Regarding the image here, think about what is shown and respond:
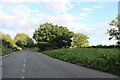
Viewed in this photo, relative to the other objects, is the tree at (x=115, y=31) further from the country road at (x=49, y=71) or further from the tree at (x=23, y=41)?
the tree at (x=23, y=41)

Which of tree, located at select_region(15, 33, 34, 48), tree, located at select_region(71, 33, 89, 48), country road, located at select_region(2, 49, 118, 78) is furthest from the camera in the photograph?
tree, located at select_region(15, 33, 34, 48)

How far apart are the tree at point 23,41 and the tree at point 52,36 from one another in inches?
1594

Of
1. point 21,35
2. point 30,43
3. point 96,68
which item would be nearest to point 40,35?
point 30,43

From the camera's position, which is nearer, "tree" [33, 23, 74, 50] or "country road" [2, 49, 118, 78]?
"country road" [2, 49, 118, 78]

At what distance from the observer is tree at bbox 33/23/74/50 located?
73375 millimetres

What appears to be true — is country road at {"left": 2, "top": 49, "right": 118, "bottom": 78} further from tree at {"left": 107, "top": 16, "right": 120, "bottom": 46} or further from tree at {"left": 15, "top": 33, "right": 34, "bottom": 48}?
tree at {"left": 15, "top": 33, "right": 34, "bottom": 48}

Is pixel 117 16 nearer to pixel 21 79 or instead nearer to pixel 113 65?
pixel 113 65

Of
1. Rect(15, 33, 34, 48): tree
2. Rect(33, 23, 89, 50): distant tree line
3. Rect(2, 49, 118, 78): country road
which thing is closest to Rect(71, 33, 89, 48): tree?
Rect(33, 23, 89, 50): distant tree line

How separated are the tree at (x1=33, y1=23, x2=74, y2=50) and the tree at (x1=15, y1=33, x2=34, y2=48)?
40.5 metres

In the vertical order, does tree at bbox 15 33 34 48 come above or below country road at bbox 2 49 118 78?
above

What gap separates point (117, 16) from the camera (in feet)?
188

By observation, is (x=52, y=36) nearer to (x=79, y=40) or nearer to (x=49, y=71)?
(x=79, y=40)

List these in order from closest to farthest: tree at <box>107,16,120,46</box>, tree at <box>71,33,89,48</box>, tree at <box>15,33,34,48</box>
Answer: tree at <box>107,16,120,46</box>, tree at <box>71,33,89,48</box>, tree at <box>15,33,34,48</box>

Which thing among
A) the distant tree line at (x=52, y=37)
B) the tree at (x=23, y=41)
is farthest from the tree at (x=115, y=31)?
the tree at (x=23, y=41)
